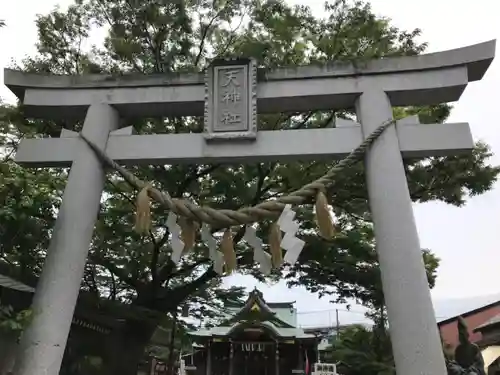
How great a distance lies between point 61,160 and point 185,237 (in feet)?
6.05

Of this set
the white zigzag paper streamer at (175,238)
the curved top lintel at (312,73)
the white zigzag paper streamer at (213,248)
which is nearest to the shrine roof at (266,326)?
the curved top lintel at (312,73)

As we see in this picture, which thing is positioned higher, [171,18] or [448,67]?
[171,18]

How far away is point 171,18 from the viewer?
7.10 m

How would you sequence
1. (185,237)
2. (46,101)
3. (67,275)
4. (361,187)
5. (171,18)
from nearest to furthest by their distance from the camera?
(185,237)
(67,275)
(46,101)
(171,18)
(361,187)

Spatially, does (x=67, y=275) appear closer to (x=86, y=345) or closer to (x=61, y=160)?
(x=61, y=160)

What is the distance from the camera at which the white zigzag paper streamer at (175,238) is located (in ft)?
13.2

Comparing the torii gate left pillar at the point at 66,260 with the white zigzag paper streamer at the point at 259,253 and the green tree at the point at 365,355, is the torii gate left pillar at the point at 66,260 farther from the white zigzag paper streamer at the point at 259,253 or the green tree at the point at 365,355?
the green tree at the point at 365,355

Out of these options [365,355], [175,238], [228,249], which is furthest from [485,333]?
[175,238]

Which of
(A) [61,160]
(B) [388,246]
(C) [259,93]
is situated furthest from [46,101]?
(B) [388,246]

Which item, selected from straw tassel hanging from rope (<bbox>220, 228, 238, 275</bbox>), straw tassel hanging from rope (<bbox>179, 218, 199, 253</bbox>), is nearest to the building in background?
straw tassel hanging from rope (<bbox>220, 228, 238, 275</bbox>)

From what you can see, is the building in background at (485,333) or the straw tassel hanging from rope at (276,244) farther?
the building in background at (485,333)

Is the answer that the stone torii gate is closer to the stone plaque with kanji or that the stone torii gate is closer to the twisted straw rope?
the stone plaque with kanji

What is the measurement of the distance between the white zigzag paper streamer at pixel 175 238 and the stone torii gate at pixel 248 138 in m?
0.94

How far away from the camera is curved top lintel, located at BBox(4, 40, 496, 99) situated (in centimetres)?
469
